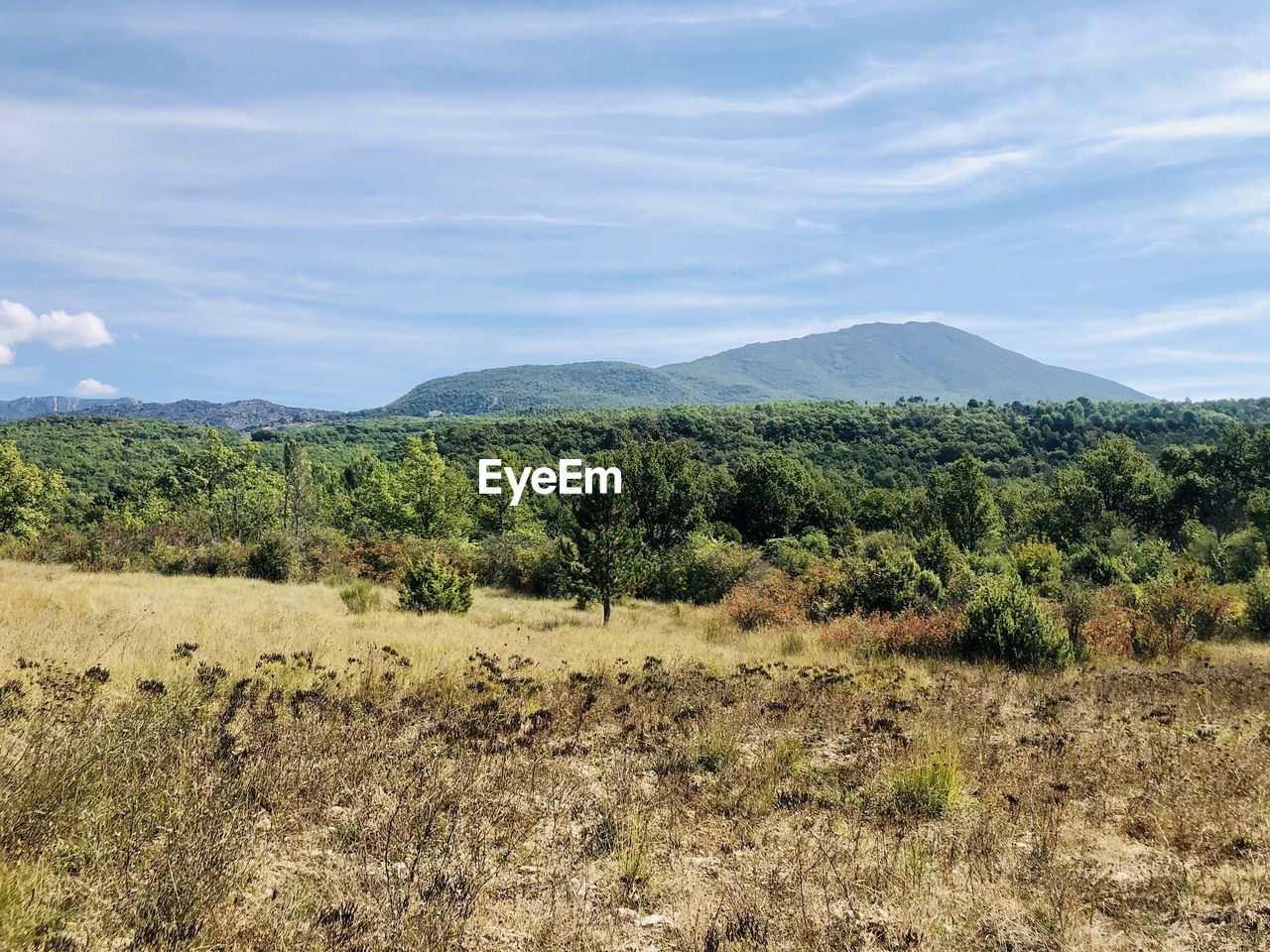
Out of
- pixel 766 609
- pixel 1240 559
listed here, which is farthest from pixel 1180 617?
pixel 1240 559

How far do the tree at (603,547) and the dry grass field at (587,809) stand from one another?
42.6 feet

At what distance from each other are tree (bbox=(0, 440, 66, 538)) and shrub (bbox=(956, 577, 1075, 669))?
48664mm

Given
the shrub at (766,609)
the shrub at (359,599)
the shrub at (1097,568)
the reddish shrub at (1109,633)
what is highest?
the shrub at (359,599)

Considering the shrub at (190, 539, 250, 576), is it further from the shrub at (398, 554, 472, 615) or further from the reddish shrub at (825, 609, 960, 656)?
the reddish shrub at (825, 609, 960, 656)

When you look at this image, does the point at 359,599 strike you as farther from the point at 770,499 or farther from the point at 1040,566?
the point at 770,499

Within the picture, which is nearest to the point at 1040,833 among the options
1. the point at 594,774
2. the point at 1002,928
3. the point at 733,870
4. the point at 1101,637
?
the point at 1002,928

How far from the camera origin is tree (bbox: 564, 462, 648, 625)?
22.4 m

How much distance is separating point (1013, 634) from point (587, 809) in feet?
36.1

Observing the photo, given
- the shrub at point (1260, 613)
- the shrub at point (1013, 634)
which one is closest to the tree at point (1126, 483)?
the shrub at point (1260, 613)

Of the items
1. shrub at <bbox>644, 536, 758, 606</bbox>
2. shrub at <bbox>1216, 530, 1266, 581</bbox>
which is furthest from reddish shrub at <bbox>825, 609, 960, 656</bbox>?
shrub at <bbox>1216, 530, 1266, 581</bbox>

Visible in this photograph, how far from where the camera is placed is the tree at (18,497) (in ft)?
133

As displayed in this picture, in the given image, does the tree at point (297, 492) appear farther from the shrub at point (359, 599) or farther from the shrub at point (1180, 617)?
the shrub at point (1180, 617)

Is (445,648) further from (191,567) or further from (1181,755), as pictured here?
(191,567)

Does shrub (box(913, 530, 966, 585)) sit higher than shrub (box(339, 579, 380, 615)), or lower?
higher
